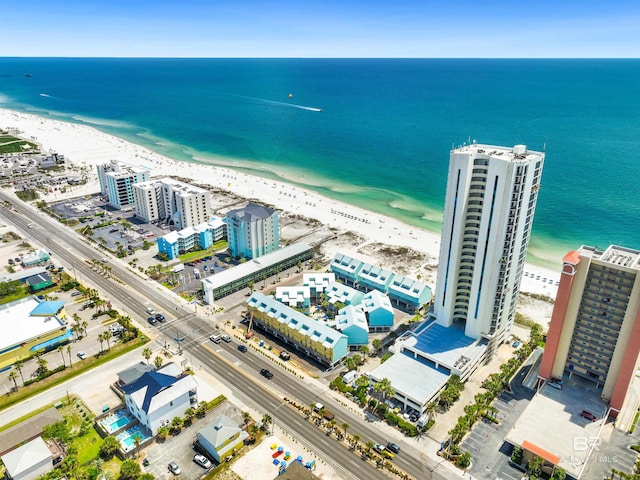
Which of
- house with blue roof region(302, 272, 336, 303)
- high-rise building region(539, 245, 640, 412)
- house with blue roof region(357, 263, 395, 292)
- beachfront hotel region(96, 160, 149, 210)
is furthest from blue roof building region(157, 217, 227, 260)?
high-rise building region(539, 245, 640, 412)

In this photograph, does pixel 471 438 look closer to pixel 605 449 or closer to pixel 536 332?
pixel 605 449

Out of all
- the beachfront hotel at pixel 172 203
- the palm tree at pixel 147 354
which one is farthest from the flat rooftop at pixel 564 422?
the beachfront hotel at pixel 172 203

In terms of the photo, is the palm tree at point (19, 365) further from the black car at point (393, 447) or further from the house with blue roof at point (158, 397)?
the black car at point (393, 447)

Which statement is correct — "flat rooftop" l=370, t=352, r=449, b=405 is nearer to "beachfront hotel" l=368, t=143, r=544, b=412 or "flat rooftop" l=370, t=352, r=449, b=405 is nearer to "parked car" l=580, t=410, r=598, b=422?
"beachfront hotel" l=368, t=143, r=544, b=412

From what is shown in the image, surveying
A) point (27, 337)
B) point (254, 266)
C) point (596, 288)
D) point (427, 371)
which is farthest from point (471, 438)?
point (27, 337)

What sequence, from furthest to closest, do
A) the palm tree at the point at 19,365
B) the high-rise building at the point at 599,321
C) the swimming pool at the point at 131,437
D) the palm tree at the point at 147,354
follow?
the palm tree at the point at 147,354 < the palm tree at the point at 19,365 < the high-rise building at the point at 599,321 < the swimming pool at the point at 131,437

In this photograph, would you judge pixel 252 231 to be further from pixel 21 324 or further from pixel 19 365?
pixel 19 365

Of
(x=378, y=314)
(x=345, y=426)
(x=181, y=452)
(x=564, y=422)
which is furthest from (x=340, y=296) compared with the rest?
(x=564, y=422)
